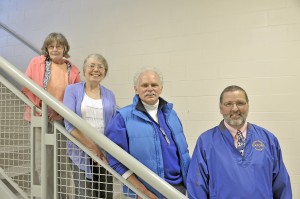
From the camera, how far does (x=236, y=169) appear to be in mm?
1394

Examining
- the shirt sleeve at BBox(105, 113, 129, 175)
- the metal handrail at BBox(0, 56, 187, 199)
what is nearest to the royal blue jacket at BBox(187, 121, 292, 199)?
the metal handrail at BBox(0, 56, 187, 199)

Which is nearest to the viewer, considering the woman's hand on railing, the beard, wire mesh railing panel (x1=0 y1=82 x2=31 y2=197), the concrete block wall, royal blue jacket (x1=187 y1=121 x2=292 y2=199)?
royal blue jacket (x1=187 y1=121 x2=292 y2=199)

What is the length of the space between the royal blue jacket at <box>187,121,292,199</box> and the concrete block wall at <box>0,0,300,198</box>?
50.1 inches

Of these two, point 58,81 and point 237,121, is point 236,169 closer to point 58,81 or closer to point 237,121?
point 237,121

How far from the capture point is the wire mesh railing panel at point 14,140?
1.80 metres

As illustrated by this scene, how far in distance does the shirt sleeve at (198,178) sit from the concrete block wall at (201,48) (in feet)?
4.70

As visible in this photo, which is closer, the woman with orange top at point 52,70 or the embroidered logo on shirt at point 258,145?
the embroidered logo on shirt at point 258,145

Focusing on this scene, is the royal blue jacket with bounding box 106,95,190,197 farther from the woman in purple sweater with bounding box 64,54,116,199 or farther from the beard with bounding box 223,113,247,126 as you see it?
the beard with bounding box 223,113,247,126

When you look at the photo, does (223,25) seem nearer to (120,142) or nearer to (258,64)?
(258,64)

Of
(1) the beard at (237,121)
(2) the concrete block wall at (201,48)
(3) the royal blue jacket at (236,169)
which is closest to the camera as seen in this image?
(3) the royal blue jacket at (236,169)

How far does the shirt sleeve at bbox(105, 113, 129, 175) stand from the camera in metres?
1.43

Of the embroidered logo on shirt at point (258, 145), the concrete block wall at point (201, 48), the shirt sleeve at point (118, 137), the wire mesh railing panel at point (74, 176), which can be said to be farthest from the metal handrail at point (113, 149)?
the concrete block wall at point (201, 48)

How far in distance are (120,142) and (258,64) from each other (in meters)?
1.86

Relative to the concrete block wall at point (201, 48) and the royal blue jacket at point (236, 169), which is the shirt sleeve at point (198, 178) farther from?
the concrete block wall at point (201, 48)
